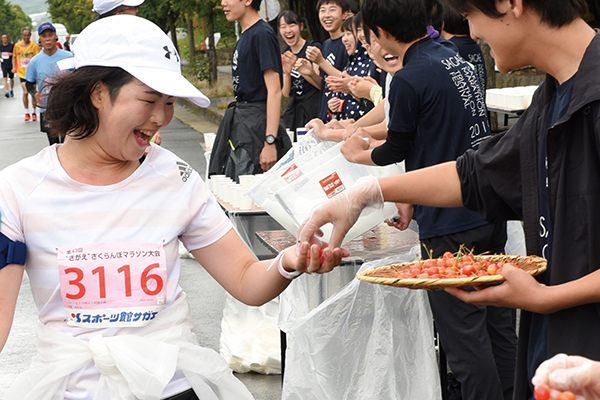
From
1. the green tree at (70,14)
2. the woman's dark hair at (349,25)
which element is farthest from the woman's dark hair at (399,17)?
the green tree at (70,14)

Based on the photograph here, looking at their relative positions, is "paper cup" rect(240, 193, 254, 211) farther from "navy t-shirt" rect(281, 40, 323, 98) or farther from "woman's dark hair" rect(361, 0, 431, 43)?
"navy t-shirt" rect(281, 40, 323, 98)

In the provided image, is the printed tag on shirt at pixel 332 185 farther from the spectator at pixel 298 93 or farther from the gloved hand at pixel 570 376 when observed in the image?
the spectator at pixel 298 93

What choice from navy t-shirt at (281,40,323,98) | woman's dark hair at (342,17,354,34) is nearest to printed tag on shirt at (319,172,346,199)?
woman's dark hair at (342,17,354,34)

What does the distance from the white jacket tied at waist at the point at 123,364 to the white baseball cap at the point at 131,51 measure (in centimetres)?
64

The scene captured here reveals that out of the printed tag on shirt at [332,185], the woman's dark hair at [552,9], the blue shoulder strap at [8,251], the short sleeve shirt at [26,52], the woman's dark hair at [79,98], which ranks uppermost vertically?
the woman's dark hair at [552,9]

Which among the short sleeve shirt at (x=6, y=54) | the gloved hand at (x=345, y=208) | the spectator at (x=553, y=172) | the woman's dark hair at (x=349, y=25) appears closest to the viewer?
the spectator at (x=553, y=172)

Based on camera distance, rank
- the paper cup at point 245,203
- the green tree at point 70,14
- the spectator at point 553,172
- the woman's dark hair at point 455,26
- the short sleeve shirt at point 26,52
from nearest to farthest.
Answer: the spectator at point 553,172 → the paper cup at point 245,203 → the woman's dark hair at point 455,26 → the short sleeve shirt at point 26,52 → the green tree at point 70,14

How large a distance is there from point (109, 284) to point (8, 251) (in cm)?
27

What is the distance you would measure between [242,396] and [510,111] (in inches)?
252

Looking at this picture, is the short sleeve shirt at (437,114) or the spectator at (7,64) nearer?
the short sleeve shirt at (437,114)

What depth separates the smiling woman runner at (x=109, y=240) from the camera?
6.59ft

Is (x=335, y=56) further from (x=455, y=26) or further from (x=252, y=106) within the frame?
(x=252, y=106)

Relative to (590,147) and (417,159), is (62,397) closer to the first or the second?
(590,147)

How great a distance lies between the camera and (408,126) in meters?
3.25
